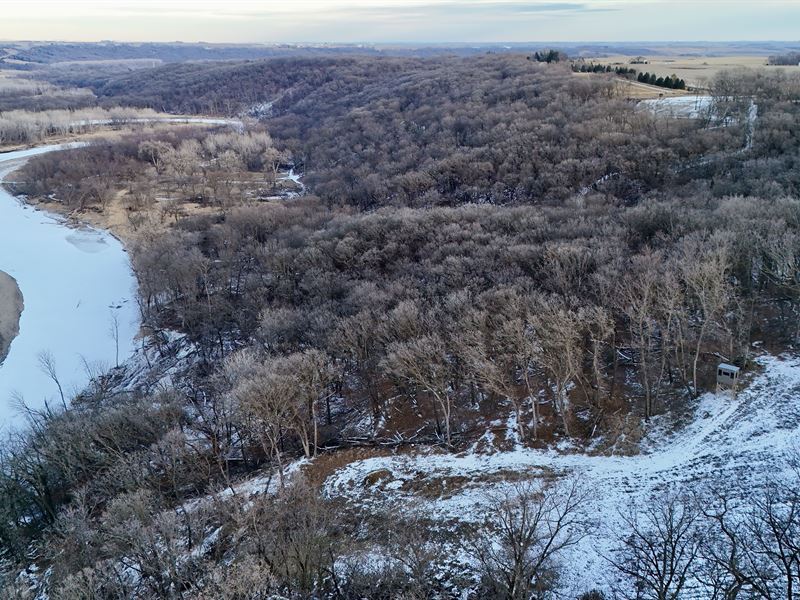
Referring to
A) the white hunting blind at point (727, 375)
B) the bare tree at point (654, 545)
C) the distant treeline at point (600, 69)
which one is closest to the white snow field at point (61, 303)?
the bare tree at point (654, 545)

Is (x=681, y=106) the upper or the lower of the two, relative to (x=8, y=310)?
upper

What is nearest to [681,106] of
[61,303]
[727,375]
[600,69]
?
[600,69]

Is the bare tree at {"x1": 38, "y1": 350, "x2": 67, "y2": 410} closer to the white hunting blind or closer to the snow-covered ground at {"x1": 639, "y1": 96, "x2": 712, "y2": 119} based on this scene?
the white hunting blind

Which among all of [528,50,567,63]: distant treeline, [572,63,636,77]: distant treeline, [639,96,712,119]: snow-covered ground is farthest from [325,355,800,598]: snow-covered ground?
[528,50,567,63]: distant treeline

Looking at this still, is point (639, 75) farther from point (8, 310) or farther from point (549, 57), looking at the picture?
point (8, 310)

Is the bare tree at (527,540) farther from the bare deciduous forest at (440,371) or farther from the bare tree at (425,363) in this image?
the bare tree at (425,363)
